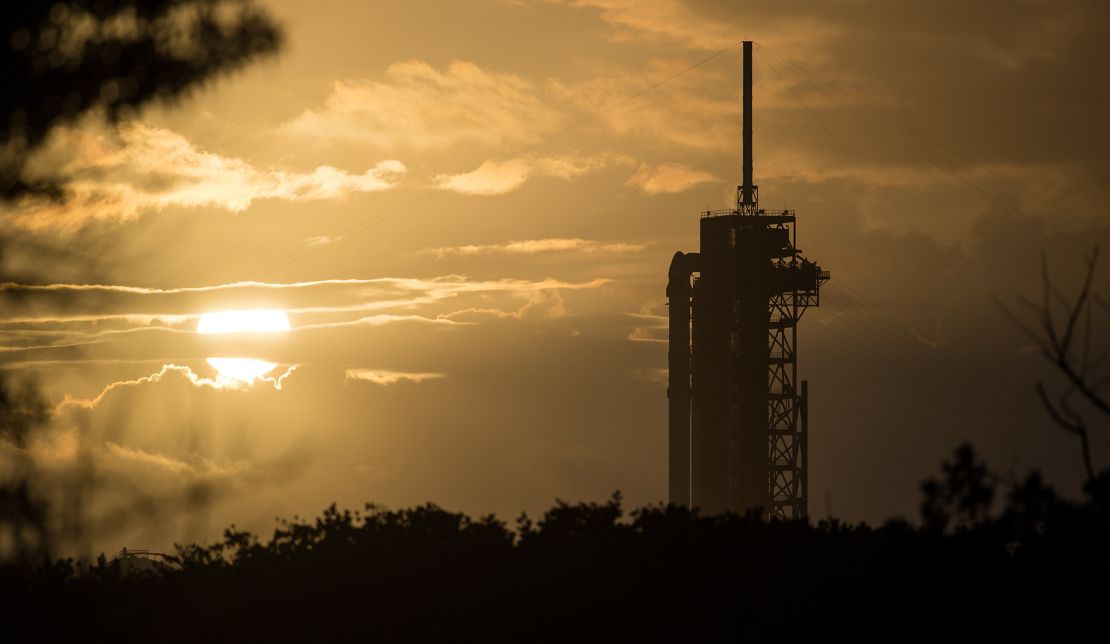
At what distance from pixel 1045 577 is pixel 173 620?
43.0 ft

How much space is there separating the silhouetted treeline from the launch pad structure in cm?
3878

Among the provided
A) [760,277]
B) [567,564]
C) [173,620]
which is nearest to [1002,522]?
[567,564]

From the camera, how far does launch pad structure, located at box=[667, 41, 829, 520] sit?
198ft

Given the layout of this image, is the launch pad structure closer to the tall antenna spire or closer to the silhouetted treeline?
the tall antenna spire

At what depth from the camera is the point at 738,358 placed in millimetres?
60625

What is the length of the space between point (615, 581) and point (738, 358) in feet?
143

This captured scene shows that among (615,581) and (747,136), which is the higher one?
(747,136)

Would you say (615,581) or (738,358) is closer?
(615,581)

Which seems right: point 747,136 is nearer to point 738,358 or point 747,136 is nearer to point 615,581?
point 738,358

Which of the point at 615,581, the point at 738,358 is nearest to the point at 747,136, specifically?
the point at 738,358

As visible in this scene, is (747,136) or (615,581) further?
(747,136)

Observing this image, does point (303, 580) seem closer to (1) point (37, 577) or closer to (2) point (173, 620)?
(2) point (173, 620)

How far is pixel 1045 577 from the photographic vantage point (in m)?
17.1

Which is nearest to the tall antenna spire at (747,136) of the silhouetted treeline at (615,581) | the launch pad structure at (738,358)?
the launch pad structure at (738,358)
